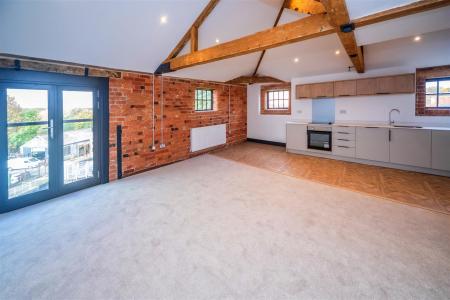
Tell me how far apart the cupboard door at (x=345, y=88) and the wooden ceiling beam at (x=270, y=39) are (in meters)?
3.69

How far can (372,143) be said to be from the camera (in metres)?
5.30

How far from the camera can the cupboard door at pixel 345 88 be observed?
5789mm

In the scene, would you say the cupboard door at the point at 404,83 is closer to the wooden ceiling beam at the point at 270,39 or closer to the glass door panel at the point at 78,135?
the wooden ceiling beam at the point at 270,39

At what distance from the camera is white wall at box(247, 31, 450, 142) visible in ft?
14.8

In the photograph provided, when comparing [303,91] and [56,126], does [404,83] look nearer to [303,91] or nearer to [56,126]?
[303,91]

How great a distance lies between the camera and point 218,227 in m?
2.67

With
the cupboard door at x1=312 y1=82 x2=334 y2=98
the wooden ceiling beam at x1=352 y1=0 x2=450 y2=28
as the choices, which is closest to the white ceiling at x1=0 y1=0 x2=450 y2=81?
the wooden ceiling beam at x1=352 y1=0 x2=450 y2=28

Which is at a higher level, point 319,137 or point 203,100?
point 203,100

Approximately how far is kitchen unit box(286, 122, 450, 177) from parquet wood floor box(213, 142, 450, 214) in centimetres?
19

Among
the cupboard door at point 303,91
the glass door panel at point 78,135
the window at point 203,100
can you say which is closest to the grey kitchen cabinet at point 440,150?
the cupboard door at point 303,91

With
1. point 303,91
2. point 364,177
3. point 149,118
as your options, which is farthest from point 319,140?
point 149,118

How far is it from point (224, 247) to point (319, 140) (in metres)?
4.82

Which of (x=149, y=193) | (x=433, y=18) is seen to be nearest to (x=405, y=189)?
(x=433, y=18)

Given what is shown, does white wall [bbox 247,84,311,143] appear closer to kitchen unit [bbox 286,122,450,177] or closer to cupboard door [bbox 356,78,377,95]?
kitchen unit [bbox 286,122,450,177]
